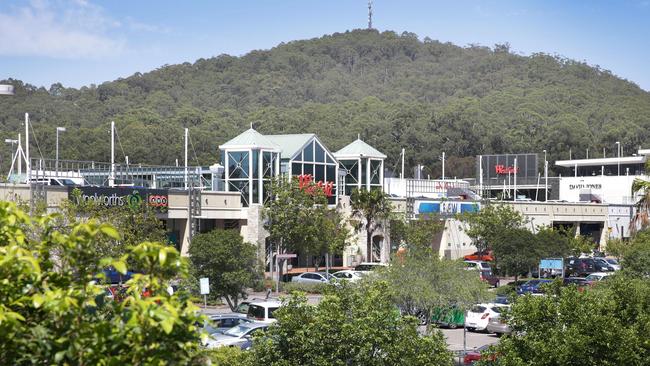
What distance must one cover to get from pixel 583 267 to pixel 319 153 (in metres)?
18.5

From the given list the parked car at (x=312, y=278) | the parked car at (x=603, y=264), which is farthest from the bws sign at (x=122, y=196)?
the parked car at (x=603, y=264)

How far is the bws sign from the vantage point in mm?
44406

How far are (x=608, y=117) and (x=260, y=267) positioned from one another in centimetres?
15031

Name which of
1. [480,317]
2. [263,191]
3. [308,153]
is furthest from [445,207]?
[480,317]

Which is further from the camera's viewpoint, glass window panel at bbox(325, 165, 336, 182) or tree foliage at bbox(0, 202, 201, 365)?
glass window panel at bbox(325, 165, 336, 182)

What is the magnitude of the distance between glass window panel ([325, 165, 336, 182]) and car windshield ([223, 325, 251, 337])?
33.3m

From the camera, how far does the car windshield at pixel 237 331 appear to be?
1148 inches

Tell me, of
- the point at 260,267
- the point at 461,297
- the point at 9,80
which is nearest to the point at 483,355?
the point at 461,297

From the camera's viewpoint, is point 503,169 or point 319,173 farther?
point 503,169

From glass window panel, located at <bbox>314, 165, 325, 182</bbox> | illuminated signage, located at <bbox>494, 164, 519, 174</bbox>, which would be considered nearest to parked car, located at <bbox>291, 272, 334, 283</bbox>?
glass window panel, located at <bbox>314, 165, 325, 182</bbox>

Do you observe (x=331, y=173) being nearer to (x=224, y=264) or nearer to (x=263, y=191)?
(x=263, y=191)

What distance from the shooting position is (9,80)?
541ft

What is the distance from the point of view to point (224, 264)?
3856cm

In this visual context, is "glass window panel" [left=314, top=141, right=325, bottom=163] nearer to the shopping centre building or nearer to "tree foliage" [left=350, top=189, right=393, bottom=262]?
the shopping centre building
